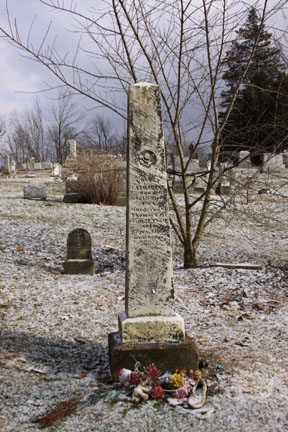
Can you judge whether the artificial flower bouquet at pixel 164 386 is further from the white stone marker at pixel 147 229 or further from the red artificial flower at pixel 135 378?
the white stone marker at pixel 147 229

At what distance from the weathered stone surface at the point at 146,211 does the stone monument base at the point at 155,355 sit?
28 centimetres

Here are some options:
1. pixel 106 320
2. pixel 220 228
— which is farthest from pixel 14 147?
pixel 106 320

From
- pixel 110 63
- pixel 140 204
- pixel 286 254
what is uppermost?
pixel 110 63

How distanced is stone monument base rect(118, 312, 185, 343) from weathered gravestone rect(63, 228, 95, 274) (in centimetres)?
376

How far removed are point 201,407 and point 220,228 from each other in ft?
29.1

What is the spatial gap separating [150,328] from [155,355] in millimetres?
231

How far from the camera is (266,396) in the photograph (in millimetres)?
3455

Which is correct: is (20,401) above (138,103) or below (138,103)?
below

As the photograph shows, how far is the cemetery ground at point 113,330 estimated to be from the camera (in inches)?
124

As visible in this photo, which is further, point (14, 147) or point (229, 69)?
point (14, 147)

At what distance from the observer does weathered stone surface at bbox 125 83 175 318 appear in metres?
3.66

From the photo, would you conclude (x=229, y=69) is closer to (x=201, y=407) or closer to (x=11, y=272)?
(x=11, y=272)

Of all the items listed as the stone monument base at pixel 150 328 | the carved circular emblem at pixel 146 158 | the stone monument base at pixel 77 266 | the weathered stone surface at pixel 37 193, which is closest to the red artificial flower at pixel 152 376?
the stone monument base at pixel 150 328

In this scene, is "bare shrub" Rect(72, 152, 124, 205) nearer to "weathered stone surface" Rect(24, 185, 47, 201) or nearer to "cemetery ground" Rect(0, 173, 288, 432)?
"weathered stone surface" Rect(24, 185, 47, 201)
